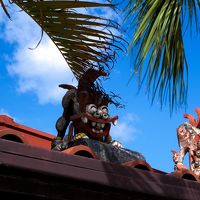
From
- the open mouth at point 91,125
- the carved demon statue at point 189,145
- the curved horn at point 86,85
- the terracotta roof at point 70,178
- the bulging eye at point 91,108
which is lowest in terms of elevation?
the terracotta roof at point 70,178

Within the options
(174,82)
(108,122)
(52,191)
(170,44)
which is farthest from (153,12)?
(52,191)

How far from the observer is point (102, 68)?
3.46m

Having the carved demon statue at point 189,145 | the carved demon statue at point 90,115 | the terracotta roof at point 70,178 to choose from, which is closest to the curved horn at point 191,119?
the carved demon statue at point 189,145

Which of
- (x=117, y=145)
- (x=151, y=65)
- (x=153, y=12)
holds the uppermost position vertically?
(x=153, y=12)

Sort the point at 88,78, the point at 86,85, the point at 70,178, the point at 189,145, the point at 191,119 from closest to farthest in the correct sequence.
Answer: the point at 70,178 → the point at 88,78 → the point at 86,85 → the point at 189,145 → the point at 191,119

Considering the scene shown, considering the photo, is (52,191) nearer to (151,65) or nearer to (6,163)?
(6,163)

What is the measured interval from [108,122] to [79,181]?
1.37 meters

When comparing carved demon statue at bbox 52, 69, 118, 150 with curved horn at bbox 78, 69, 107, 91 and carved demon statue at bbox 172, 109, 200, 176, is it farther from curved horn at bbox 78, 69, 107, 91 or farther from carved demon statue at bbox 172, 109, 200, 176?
carved demon statue at bbox 172, 109, 200, 176

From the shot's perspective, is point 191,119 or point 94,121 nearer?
point 94,121

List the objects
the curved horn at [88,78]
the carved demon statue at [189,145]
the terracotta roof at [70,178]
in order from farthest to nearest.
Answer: the carved demon statue at [189,145] → the curved horn at [88,78] → the terracotta roof at [70,178]

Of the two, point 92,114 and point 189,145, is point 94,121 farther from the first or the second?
point 189,145

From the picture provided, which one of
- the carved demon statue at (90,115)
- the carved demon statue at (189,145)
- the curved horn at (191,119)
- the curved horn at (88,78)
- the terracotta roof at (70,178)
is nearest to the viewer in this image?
the terracotta roof at (70,178)

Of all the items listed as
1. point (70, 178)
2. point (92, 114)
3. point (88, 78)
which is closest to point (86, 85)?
point (88, 78)

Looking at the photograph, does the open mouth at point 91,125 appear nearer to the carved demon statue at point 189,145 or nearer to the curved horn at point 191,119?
the carved demon statue at point 189,145
